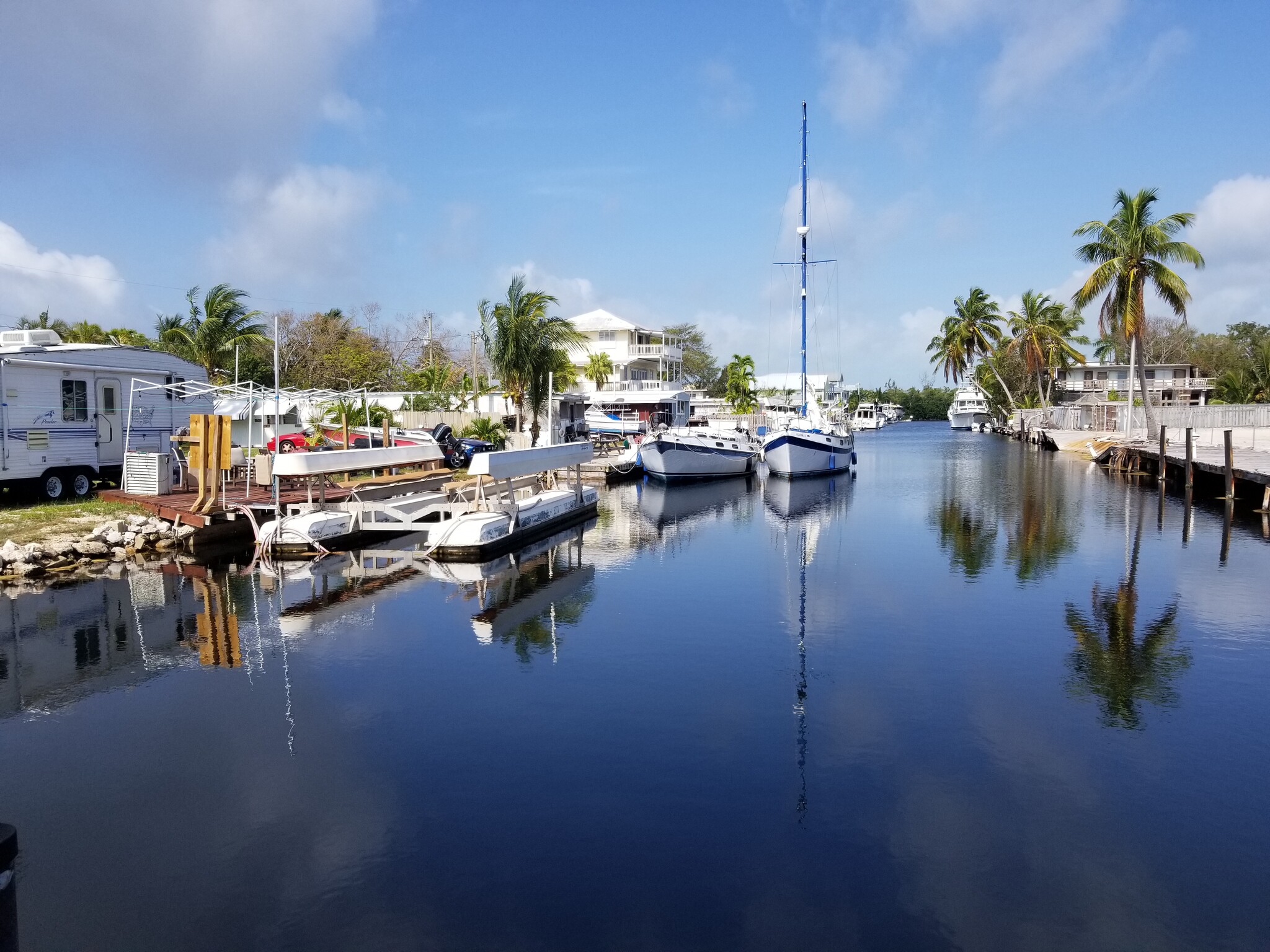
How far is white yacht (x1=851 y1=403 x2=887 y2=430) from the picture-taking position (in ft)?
461

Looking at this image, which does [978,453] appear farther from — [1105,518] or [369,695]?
[369,695]

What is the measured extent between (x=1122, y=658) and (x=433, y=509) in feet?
54.1

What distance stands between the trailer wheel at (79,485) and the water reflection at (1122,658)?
926 inches

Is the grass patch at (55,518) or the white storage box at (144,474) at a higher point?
the white storage box at (144,474)

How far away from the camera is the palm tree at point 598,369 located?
77.2m

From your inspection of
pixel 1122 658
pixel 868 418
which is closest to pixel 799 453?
pixel 1122 658

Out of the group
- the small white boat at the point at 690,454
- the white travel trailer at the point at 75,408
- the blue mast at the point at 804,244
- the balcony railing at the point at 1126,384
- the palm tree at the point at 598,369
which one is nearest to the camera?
the white travel trailer at the point at 75,408

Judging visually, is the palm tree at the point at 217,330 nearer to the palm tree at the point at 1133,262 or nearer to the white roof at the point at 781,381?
the palm tree at the point at 1133,262

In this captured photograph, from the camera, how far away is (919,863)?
23.8 feet

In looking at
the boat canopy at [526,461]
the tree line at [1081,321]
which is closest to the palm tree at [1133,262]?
the tree line at [1081,321]

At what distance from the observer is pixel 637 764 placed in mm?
9188

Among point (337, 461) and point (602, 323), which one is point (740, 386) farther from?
point (337, 461)

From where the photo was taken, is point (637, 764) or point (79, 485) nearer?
point (637, 764)

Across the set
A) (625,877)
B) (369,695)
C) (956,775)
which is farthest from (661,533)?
(625,877)
